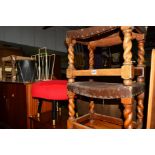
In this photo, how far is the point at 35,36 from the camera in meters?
4.36

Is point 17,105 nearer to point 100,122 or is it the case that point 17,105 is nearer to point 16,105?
point 16,105

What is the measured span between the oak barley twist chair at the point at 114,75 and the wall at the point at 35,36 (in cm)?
314

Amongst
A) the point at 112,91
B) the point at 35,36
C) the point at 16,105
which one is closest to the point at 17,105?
the point at 16,105

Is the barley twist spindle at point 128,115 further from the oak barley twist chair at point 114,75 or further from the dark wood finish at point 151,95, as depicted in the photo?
the dark wood finish at point 151,95

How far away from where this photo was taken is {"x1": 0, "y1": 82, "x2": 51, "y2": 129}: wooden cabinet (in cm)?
175

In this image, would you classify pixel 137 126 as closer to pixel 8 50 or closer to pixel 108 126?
pixel 108 126

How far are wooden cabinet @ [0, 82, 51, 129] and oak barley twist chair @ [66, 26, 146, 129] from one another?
71 cm

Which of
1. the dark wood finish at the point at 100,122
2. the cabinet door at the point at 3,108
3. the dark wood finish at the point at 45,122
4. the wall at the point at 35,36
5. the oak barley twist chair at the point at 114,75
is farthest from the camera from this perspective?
the wall at the point at 35,36

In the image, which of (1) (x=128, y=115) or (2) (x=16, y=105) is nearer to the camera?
(1) (x=128, y=115)

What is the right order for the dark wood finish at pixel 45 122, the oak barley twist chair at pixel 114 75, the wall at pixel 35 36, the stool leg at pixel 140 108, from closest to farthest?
the oak barley twist chair at pixel 114 75, the stool leg at pixel 140 108, the dark wood finish at pixel 45 122, the wall at pixel 35 36

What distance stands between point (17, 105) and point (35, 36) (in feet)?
9.87

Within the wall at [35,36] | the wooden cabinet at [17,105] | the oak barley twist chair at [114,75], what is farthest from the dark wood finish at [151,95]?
the wall at [35,36]

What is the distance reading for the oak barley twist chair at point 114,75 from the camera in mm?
880

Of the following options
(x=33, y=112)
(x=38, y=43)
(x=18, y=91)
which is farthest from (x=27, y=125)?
(x=38, y=43)
